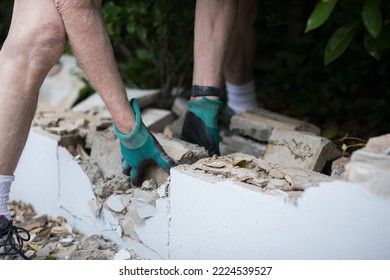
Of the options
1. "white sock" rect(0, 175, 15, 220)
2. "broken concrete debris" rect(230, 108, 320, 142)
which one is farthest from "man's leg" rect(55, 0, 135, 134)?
"broken concrete debris" rect(230, 108, 320, 142)

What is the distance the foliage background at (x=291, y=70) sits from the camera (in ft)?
8.94

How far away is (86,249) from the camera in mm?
2004

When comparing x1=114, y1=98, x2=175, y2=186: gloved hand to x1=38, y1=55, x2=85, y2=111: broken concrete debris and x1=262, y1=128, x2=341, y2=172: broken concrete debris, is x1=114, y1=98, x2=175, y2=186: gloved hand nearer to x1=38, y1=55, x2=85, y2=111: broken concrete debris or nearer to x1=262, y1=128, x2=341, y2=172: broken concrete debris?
x1=262, y1=128, x2=341, y2=172: broken concrete debris

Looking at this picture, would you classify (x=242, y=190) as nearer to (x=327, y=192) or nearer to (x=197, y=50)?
(x=327, y=192)

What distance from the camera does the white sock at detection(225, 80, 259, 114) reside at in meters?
2.74

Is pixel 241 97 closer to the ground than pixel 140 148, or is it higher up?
closer to the ground

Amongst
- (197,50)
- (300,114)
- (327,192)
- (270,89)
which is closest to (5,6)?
(270,89)

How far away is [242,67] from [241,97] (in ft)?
0.49

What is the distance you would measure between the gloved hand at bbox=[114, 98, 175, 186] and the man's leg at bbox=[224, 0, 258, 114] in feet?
3.00

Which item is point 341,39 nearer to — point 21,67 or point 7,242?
point 21,67

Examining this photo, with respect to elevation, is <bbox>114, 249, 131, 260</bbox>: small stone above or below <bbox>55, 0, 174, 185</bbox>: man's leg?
below

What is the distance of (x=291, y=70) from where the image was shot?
12.3ft

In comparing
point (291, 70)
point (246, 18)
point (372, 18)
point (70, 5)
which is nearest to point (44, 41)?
point (70, 5)
